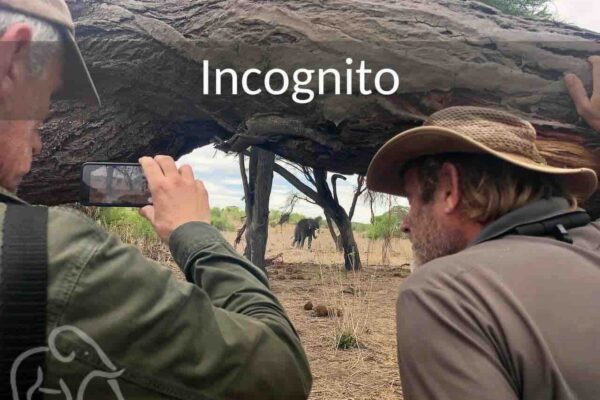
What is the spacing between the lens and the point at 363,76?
3.70m

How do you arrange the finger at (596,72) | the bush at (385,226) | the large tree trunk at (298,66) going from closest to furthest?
1. the finger at (596,72)
2. the large tree trunk at (298,66)
3. the bush at (385,226)

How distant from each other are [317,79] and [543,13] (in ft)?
37.3

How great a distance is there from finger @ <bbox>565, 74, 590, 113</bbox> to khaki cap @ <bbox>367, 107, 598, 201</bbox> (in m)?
1.31

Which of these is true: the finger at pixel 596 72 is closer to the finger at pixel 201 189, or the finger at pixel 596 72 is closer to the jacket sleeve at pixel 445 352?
the jacket sleeve at pixel 445 352

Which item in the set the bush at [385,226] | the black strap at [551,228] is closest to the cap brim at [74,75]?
the black strap at [551,228]

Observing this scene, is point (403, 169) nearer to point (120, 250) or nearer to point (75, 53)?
point (75, 53)

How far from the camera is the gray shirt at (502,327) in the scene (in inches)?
52.8

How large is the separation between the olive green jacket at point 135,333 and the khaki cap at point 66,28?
38 centimetres

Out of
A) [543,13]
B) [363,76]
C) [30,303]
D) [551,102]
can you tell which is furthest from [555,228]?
[543,13]

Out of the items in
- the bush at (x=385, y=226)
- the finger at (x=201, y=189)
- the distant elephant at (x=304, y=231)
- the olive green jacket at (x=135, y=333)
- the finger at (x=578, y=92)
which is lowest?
the distant elephant at (x=304, y=231)

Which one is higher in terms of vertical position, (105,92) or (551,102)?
(551,102)

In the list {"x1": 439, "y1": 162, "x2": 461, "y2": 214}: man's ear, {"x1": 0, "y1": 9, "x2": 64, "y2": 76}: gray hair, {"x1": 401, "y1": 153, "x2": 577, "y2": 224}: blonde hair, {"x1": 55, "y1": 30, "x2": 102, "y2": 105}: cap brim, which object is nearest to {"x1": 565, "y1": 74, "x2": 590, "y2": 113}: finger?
{"x1": 401, "y1": 153, "x2": 577, "y2": 224}: blonde hair

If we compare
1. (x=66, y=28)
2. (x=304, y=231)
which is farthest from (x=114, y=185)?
(x=304, y=231)

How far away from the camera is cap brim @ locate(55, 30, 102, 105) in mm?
1343
